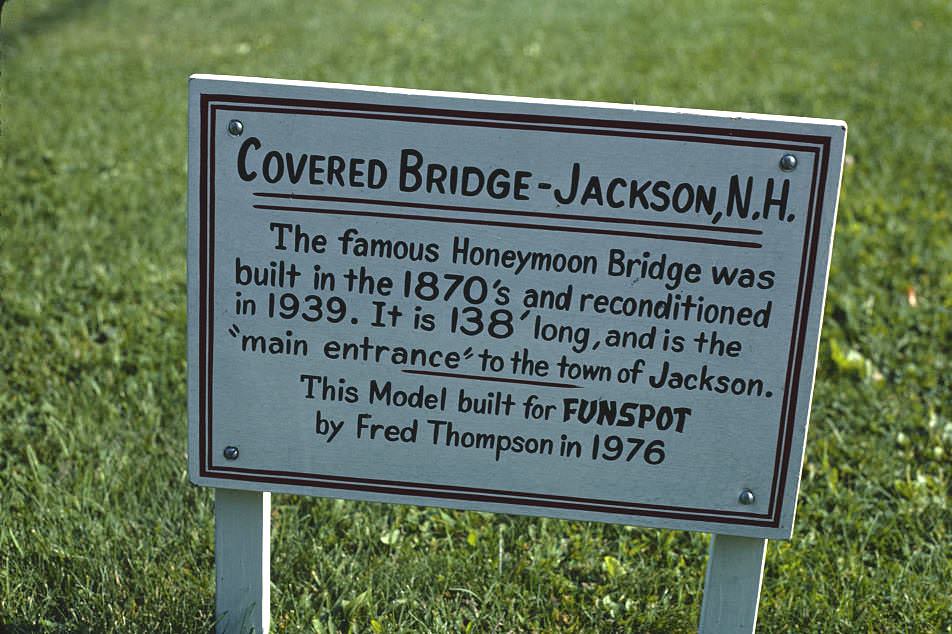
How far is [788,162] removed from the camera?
1964mm

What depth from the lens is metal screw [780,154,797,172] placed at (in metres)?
1.96

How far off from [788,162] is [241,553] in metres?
1.37

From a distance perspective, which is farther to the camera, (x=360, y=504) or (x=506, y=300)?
(x=360, y=504)

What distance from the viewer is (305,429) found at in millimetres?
2170

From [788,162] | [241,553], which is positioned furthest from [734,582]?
[241,553]

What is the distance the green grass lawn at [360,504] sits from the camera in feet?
8.47

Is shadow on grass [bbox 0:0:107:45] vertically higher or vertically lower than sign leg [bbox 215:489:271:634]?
higher

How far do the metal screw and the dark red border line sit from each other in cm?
2

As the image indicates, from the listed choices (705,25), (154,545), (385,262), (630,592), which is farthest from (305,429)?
(705,25)

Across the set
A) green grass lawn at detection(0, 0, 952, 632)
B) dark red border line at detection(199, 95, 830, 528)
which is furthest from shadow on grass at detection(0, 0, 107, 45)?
dark red border line at detection(199, 95, 830, 528)

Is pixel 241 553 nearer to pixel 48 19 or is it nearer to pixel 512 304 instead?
pixel 512 304

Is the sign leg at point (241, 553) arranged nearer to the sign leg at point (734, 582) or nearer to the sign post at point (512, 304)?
the sign post at point (512, 304)

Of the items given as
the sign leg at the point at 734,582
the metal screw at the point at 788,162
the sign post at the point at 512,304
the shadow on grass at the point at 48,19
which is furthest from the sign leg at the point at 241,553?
the shadow on grass at the point at 48,19

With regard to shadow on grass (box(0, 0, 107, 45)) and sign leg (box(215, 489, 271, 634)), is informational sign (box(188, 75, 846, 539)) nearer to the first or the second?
sign leg (box(215, 489, 271, 634))
